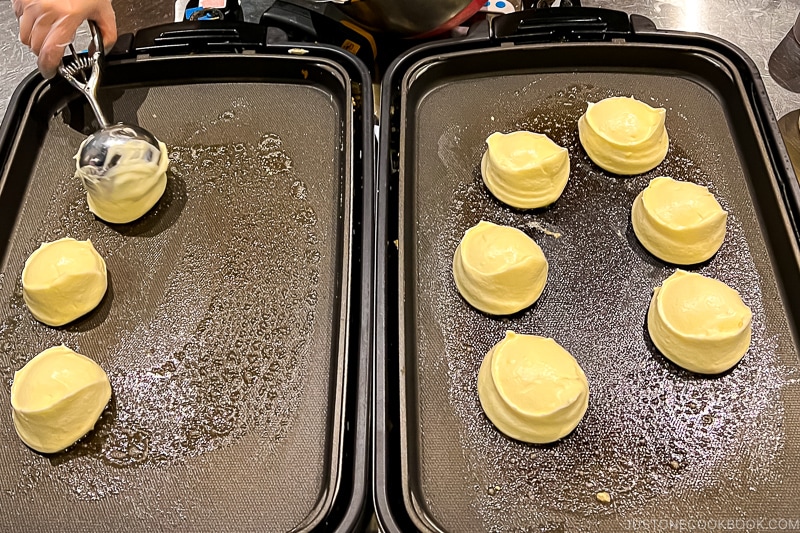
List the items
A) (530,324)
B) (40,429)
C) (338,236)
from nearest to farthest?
(40,429) < (530,324) < (338,236)

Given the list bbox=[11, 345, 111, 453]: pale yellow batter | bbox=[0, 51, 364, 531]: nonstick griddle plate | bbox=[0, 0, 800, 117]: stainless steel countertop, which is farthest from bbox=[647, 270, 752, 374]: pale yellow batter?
bbox=[11, 345, 111, 453]: pale yellow batter

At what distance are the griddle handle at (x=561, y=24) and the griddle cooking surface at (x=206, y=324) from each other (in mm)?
508

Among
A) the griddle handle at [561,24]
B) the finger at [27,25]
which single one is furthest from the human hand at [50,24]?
the griddle handle at [561,24]

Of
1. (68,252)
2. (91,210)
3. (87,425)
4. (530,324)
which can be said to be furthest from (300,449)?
(91,210)

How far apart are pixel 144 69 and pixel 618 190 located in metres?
1.32

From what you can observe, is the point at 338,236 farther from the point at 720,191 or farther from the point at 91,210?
the point at 720,191

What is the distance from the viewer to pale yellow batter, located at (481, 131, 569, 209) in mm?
1317

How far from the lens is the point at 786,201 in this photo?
50.4 inches

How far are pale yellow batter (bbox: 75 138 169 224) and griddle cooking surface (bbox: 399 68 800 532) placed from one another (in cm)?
61

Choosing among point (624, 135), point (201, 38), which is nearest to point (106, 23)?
point (201, 38)

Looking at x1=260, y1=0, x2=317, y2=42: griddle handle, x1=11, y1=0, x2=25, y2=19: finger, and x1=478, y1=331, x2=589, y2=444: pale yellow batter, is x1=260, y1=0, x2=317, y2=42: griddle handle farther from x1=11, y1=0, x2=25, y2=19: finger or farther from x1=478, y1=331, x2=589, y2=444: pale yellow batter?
x1=478, y1=331, x2=589, y2=444: pale yellow batter

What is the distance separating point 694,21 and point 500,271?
53.5 inches

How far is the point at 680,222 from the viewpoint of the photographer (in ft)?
4.09

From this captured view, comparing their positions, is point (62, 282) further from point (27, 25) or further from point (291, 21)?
point (291, 21)
